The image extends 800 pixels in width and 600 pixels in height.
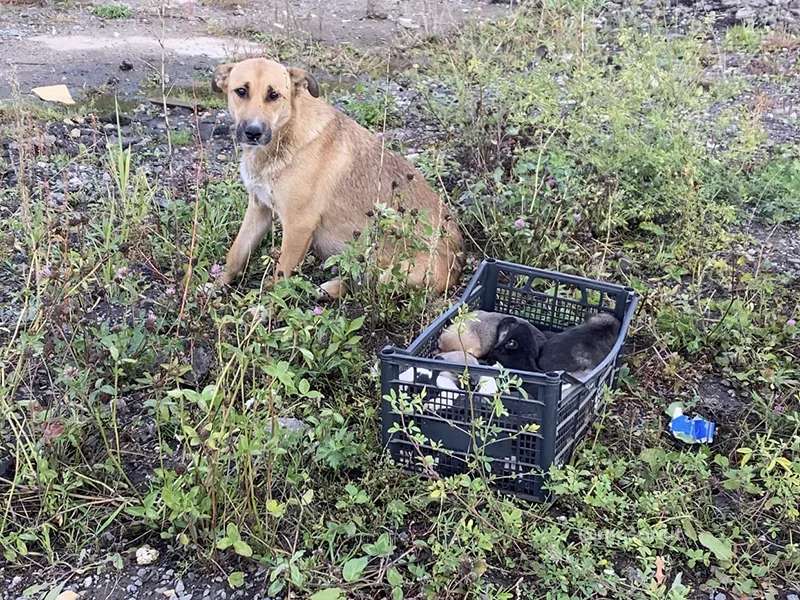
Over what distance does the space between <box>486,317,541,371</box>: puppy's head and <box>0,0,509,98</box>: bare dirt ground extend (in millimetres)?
4989

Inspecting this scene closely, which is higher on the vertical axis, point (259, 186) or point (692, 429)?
point (259, 186)

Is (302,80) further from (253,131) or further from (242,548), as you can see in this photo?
(242,548)

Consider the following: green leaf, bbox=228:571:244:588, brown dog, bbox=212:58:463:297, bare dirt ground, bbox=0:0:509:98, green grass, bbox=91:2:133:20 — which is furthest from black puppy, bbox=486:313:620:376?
green grass, bbox=91:2:133:20

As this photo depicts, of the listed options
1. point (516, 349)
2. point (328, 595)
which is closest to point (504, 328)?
point (516, 349)

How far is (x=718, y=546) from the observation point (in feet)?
8.71

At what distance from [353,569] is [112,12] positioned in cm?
929

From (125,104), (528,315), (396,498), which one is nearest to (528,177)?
(528,315)

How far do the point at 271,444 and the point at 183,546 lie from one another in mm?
462

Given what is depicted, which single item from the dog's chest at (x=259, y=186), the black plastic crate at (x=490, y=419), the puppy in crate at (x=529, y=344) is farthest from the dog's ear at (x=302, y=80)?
the black plastic crate at (x=490, y=419)

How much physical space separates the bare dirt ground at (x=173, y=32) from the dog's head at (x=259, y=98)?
346 cm

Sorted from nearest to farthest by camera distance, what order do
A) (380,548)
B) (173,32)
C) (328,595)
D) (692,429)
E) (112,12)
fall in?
(328,595) < (380,548) < (692,429) < (173,32) < (112,12)

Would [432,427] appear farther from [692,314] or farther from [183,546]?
[692,314]

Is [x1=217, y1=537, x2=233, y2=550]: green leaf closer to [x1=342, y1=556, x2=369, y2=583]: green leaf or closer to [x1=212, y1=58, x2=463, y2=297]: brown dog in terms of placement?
[x1=342, y1=556, x2=369, y2=583]: green leaf

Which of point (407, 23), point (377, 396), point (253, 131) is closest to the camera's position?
point (377, 396)
